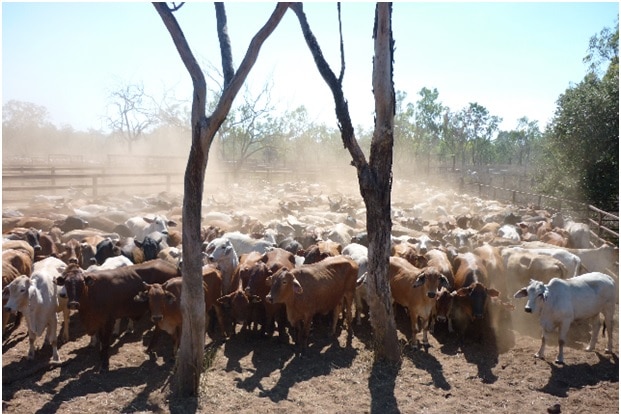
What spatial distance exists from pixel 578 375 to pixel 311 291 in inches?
162

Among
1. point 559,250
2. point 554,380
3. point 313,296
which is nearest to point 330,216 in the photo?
point 559,250

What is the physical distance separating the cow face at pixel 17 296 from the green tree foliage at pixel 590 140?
833 inches

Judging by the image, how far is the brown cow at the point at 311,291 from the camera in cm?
791

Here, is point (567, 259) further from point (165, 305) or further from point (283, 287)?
point (165, 305)

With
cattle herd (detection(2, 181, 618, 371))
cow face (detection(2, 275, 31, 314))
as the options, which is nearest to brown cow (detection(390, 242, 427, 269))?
cattle herd (detection(2, 181, 618, 371))

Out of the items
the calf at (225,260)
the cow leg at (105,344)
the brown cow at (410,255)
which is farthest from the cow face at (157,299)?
the brown cow at (410,255)

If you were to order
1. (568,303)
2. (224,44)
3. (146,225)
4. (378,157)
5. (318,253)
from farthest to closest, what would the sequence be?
1. (146,225)
2. (318,253)
3. (568,303)
4. (378,157)
5. (224,44)

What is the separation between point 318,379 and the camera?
690 centimetres

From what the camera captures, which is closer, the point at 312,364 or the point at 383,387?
the point at 383,387

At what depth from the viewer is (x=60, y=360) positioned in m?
7.09

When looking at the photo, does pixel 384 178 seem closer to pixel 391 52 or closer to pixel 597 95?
pixel 391 52

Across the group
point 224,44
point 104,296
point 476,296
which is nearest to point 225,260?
point 104,296

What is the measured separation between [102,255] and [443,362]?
731 centimetres

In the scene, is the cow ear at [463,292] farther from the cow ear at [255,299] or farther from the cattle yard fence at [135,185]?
the cattle yard fence at [135,185]
